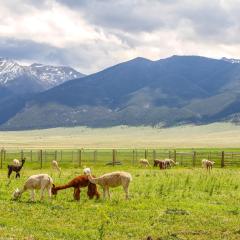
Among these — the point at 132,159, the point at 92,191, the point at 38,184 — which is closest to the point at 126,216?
the point at 92,191

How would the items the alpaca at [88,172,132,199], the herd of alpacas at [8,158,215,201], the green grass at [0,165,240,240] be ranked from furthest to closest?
1. the alpaca at [88,172,132,199]
2. the herd of alpacas at [8,158,215,201]
3. the green grass at [0,165,240,240]

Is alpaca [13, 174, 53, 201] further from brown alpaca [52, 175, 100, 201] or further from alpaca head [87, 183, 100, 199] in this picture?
alpaca head [87, 183, 100, 199]

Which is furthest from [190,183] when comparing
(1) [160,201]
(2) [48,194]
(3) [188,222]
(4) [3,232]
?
(4) [3,232]

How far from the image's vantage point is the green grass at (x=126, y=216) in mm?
18422

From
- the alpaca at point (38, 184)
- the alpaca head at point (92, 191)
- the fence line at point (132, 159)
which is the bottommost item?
the fence line at point (132, 159)

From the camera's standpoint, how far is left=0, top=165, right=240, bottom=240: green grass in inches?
Answer: 725

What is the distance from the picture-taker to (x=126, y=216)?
21.8m

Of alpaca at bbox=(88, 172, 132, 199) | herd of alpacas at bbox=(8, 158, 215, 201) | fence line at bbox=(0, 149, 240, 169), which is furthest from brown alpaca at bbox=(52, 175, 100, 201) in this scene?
fence line at bbox=(0, 149, 240, 169)

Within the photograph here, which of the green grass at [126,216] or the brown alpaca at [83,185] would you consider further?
the brown alpaca at [83,185]

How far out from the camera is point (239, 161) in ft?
232

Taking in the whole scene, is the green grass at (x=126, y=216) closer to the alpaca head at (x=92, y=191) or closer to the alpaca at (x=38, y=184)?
the alpaca head at (x=92, y=191)

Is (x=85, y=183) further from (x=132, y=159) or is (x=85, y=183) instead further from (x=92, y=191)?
(x=132, y=159)

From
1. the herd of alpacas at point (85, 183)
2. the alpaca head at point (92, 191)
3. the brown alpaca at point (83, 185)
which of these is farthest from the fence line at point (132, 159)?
the alpaca head at point (92, 191)

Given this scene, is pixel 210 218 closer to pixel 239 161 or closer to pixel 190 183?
pixel 190 183
